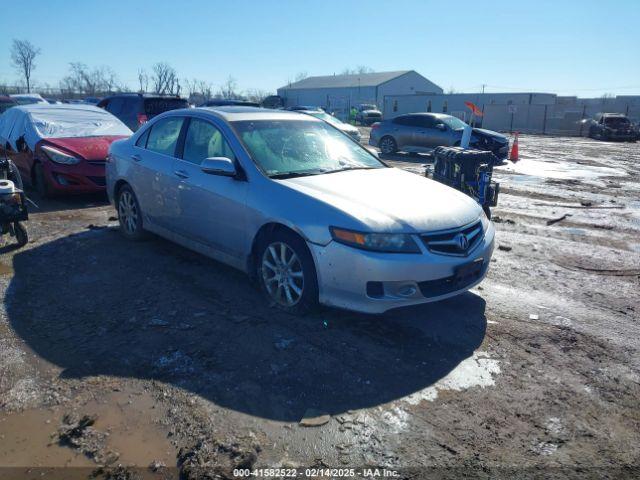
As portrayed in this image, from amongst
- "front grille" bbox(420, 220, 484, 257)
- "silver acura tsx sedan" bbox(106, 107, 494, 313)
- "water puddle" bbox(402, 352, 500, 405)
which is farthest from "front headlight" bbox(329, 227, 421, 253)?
"water puddle" bbox(402, 352, 500, 405)

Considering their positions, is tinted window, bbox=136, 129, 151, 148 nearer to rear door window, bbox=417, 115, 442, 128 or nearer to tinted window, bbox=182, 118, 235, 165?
tinted window, bbox=182, 118, 235, 165

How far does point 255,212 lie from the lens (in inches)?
172

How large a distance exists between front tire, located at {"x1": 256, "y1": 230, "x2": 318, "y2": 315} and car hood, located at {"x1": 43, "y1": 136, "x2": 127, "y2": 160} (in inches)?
212

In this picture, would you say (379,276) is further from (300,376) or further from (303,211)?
(300,376)

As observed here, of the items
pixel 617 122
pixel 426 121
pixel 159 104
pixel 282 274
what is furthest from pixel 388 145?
pixel 617 122

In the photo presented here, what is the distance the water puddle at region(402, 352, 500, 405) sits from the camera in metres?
3.24

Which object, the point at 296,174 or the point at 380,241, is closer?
the point at 380,241

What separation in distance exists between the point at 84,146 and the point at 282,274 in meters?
6.02

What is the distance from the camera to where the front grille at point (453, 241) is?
3.90 meters

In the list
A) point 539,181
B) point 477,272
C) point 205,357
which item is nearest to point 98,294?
point 205,357

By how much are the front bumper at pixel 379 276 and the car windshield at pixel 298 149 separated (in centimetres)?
108

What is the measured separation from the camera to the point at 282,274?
431cm

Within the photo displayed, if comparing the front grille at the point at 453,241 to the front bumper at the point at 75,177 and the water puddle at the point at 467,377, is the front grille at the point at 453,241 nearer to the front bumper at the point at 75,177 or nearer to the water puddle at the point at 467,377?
the water puddle at the point at 467,377

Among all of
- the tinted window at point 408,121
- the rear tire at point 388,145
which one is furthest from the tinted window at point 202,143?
the rear tire at point 388,145
